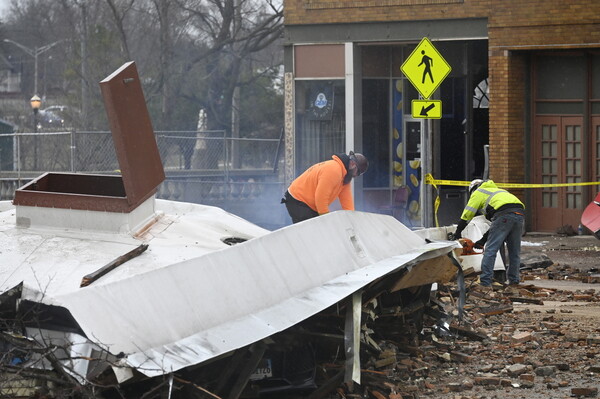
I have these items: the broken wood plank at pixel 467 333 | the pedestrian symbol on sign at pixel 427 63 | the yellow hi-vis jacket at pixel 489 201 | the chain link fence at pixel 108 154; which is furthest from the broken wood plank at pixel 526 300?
the chain link fence at pixel 108 154

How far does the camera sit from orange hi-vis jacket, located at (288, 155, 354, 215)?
11031 millimetres

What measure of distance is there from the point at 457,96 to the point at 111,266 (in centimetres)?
1608

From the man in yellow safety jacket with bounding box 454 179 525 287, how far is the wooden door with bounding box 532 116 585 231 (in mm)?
7152

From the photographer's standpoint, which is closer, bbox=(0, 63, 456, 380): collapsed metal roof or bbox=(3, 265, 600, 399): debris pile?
bbox=(0, 63, 456, 380): collapsed metal roof

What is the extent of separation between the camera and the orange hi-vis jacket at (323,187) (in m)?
11.0

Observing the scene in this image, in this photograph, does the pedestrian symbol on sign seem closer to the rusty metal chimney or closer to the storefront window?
the storefront window

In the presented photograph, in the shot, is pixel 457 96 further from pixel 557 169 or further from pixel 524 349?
pixel 524 349

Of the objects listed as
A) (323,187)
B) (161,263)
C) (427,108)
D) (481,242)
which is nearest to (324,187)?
(323,187)

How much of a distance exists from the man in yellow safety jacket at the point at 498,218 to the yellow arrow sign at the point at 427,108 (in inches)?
68.7

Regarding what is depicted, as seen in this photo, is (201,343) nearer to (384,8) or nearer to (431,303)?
(431,303)

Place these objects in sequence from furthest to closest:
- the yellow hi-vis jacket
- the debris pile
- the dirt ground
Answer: the yellow hi-vis jacket
the dirt ground
the debris pile

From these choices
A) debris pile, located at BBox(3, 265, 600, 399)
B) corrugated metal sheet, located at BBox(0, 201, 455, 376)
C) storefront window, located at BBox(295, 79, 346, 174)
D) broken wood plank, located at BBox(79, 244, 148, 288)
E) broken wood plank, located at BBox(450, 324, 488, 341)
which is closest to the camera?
corrugated metal sheet, located at BBox(0, 201, 455, 376)

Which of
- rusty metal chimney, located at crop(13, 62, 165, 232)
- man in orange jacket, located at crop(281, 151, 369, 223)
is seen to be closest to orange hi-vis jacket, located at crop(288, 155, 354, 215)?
man in orange jacket, located at crop(281, 151, 369, 223)

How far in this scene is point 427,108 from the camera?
14.8 meters
